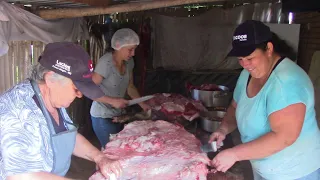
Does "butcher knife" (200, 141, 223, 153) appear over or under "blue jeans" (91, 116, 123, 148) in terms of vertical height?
over

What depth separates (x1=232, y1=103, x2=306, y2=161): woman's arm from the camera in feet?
7.18

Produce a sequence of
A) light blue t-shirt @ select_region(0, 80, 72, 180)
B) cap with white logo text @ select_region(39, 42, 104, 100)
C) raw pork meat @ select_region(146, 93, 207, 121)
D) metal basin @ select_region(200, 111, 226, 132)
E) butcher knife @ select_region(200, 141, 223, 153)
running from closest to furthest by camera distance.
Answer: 1. light blue t-shirt @ select_region(0, 80, 72, 180)
2. cap with white logo text @ select_region(39, 42, 104, 100)
3. butcher knife @ select_region(200, 141, 223, 153)
4. metal basin @ select_region(200, 111, 226, 132)
5. raw pork meat @ select_region(146, 93, 207, 121)

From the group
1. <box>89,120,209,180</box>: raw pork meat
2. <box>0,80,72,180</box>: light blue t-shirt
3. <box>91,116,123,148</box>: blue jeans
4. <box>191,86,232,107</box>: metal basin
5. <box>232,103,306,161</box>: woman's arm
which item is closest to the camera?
<box>0,80,72,180</box>: light blue t-shirt

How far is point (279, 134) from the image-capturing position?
223 centimetres

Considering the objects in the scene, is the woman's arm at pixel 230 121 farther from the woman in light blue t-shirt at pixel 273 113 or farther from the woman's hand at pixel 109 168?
the woman's hand at pixel 109 168

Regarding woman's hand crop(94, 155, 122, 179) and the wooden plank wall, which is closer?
woman's hand crop(94, 155, 122, 179)

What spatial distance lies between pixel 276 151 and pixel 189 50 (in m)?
6.92

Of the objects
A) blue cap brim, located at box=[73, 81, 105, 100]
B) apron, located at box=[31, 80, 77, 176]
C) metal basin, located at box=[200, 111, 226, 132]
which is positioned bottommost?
metal basin, located at box=[200, 111, 226, 132]

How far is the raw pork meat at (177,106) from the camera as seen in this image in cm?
438

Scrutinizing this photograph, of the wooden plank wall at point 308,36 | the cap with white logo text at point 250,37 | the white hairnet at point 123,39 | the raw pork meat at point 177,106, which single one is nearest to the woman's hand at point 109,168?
the cap with white logo text at point 250,37

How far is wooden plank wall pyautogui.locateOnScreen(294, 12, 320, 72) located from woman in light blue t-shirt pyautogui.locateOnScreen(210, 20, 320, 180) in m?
5.23

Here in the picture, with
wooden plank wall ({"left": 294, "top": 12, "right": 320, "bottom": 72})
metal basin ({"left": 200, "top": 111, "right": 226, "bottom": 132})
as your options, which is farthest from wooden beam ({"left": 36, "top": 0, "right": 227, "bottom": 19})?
wooden plank wall ({"left": 294, "top": 12, "right": 320, "bottom": 72})

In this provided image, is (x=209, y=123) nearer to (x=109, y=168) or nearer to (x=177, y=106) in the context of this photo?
(x=177, y=106)

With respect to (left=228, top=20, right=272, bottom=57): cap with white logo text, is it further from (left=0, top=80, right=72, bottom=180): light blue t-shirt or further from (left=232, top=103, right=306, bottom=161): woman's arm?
(left=0, top=80, right=72, bottom=180): light blue t-shirt
